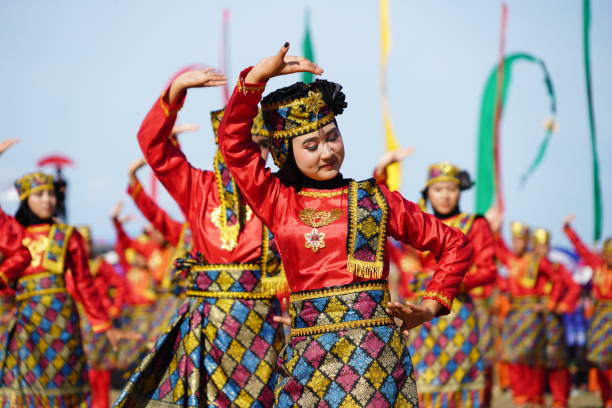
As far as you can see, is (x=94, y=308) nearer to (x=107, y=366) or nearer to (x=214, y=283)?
(x=214, y=283)

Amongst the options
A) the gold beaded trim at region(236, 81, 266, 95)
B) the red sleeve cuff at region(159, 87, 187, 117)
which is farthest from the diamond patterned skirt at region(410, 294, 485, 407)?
the gold beaded trim at region(236, 81, 266, 95)

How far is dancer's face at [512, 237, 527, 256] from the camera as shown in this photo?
12.5m

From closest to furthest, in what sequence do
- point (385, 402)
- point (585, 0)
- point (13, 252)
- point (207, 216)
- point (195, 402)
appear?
point (385, 402) → point (195, 402) → point (207, 216) → point (13, 252) → point (585, 0)

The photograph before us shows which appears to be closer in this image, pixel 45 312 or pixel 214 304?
pixel 214 304

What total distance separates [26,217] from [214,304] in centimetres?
266

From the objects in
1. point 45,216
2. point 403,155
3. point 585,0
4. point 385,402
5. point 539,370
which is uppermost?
point 585,0

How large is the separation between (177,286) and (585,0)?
6.27m

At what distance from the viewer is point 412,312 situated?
3.68 metres

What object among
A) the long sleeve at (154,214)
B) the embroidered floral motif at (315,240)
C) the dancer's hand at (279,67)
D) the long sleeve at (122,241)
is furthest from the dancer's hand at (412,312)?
the long sleeve at (122,241)

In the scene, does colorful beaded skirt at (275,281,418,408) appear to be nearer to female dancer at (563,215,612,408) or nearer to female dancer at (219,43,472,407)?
female dancer at (219,43,472,407)

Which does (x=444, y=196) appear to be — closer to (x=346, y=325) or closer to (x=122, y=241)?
(x=346, y=325)

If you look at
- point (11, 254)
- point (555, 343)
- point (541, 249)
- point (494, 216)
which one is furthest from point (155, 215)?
point (541, 249)

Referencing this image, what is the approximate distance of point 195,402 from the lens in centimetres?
485

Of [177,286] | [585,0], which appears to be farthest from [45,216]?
[585,0]
